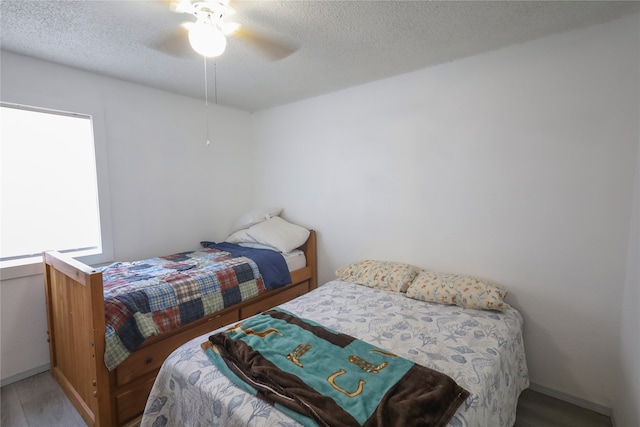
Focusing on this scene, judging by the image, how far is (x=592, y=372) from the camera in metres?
1.81

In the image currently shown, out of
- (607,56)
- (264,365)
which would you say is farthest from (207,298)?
(607,56)

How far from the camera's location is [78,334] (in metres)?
1.74

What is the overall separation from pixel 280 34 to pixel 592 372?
2.83m

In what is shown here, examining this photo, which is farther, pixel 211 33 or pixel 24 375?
pixel 24 375

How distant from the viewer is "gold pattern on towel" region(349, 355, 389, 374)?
1.27 m

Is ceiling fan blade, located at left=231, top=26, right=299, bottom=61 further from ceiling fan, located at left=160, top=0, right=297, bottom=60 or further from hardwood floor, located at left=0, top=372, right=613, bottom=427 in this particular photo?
hardwood floor, located at left=0, top=372, right=613, bottom=427

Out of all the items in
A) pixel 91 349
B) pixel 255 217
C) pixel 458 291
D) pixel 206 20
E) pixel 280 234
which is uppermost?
pixel 206 20

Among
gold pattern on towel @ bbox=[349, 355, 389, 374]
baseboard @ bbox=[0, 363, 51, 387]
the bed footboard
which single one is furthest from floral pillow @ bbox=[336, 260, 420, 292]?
baseboard @ bbox=[0, 363, 51, 387]

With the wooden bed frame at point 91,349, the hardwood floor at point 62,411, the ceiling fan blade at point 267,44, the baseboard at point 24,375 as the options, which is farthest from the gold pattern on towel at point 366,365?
the baseboard at point 24,375

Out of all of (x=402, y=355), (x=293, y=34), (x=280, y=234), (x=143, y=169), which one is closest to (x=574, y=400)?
(x=402, y=355)

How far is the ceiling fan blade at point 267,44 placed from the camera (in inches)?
69.5

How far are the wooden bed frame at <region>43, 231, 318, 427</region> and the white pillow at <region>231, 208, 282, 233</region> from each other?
1190 millimetres

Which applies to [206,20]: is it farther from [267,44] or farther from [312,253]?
[312,253]

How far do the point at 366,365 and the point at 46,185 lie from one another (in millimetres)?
2715
